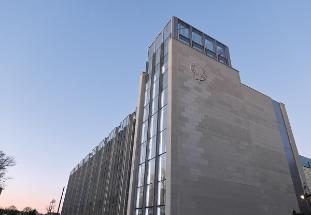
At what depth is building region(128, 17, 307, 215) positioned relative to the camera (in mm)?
25500

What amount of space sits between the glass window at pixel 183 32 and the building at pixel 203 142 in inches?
7.1

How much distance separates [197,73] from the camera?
33031 mm

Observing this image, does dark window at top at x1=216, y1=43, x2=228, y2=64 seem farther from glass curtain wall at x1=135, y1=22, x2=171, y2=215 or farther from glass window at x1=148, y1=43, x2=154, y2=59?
glass window at x1=148, y1=43, x2=154, y2=59

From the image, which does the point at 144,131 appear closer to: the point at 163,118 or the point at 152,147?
the point at 152,147

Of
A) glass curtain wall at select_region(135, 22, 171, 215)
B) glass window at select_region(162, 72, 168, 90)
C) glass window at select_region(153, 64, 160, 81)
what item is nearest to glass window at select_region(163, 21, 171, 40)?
glass curtain wall at select_region(135, 22, 171, 215)

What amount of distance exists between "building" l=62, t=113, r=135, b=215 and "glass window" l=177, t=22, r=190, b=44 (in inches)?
819

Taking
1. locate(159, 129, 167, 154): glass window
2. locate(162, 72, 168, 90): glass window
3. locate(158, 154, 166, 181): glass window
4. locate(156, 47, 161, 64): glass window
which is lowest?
locate(158, 154, 166, 181): glass window

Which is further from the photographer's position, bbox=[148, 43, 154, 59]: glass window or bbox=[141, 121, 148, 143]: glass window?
bbox=[148, 43, 154, 59]: glass window

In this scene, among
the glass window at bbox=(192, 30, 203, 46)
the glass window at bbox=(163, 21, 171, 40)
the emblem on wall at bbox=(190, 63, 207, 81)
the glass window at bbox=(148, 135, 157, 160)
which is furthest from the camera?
the glass window at bbox=(192, 30, 203, 46)

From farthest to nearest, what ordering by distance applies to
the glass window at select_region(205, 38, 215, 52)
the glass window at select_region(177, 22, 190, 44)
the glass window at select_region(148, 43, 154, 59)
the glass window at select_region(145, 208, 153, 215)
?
the glass window at select_region(148, 43, 154, 59), the glass window at select_region(205, 38, 215, 52), the glass window at select_region(177, 22, 190, 44), the glass window at select_region(145, 208, 153, 215)

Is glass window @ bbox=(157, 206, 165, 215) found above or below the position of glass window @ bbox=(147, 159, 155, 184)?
below

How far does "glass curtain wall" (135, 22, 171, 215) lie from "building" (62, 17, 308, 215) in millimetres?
108

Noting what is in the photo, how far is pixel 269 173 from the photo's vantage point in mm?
34625

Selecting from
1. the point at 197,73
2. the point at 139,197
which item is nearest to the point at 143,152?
the point at 139,197
